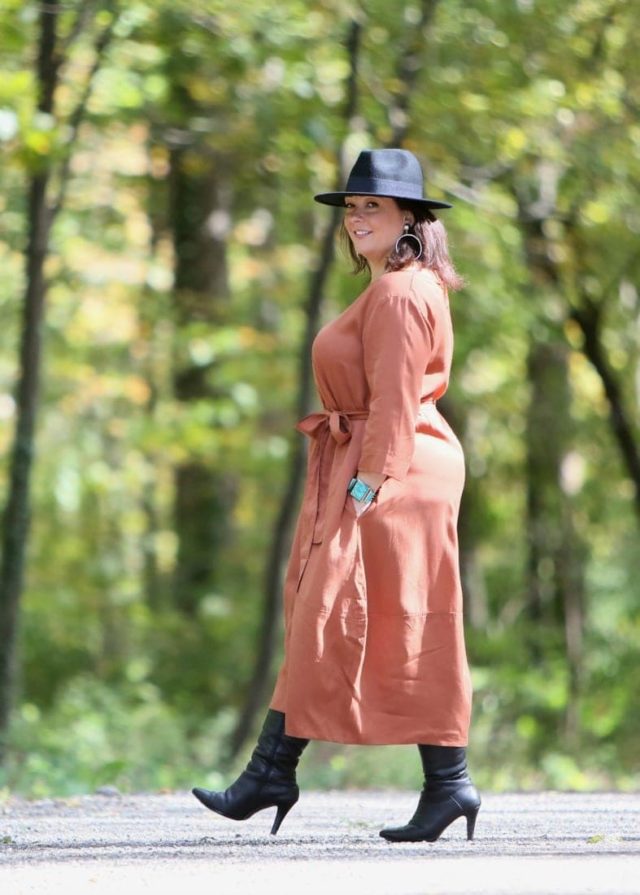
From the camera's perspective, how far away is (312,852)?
5961 mm

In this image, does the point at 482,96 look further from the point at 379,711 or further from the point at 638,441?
the point at 379,711

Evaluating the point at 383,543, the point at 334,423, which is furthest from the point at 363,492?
the point at 334,423

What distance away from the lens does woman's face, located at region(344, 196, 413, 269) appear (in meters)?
6.31

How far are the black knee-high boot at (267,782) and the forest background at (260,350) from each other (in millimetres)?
3799

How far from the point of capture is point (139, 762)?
1434 centimetres

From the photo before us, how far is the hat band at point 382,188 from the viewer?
20.5 feet

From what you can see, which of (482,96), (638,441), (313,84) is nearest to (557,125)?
(482,96)

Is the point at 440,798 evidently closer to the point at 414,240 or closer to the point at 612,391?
the point at 414,240

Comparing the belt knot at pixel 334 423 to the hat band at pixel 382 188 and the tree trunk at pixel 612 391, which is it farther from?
Answer: the tree trunk at pixel 612 391

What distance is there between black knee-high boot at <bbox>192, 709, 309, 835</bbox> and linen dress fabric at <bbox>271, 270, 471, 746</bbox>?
0.46 ft

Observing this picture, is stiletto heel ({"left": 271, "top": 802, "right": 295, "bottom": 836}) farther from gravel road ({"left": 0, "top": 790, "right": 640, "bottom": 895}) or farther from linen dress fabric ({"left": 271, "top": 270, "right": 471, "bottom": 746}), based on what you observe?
linen dress fabric ({"left": 271, "top": 270, "right": 471, "bottom": 746})

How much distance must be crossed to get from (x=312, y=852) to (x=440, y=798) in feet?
1.62

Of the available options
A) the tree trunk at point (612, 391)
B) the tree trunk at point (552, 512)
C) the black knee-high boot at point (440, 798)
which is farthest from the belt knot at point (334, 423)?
the tree trunk at point (552, 512)

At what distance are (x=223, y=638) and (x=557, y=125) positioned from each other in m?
7.58
